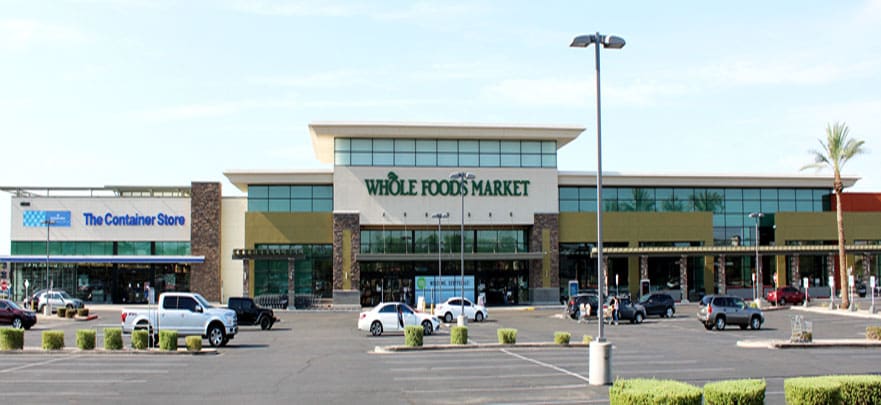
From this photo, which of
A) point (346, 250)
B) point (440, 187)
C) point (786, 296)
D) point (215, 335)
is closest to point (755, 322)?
point (215, 335)

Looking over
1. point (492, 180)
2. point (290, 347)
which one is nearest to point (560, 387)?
point (290, 347)

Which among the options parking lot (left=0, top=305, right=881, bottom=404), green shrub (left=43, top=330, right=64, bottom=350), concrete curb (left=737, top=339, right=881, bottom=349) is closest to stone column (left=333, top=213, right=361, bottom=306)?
parking lot (left=0, top=305, right=881, bottom=404)

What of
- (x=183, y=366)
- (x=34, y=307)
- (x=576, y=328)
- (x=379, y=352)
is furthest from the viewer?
(x=34, y=307)

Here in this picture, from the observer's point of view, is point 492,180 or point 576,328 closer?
point 576,328

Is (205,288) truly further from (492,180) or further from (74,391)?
(74,391)

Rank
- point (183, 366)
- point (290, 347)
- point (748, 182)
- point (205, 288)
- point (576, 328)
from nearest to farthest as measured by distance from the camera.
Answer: point (183, 366) → point (290, 347) → point (576, 328) → point (205, 288) → point (748, 182)

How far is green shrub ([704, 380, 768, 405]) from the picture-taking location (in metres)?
12.1

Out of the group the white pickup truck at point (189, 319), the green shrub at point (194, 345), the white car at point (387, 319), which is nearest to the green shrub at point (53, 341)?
the white pickup truck at point (189, 319)

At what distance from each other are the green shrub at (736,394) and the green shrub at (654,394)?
584mm

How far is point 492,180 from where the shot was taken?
6862 cm

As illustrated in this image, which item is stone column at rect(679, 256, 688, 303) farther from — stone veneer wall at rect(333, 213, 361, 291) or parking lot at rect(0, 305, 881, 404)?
parking lot at rect(0, 305, 881, 404)

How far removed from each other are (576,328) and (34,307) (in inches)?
1526

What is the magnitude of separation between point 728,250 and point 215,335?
49.4 m

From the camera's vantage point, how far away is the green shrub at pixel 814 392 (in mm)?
12469
